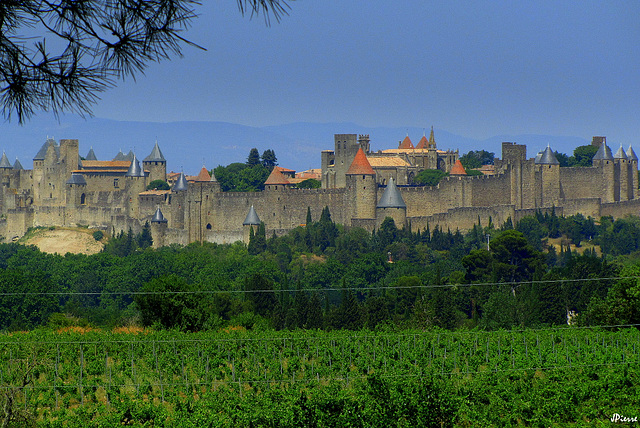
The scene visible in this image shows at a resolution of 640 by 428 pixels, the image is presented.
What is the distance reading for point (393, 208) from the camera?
64.8 m

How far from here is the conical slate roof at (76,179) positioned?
7888 centimetres

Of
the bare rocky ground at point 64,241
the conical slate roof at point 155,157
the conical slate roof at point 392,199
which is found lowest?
the bare rocky ground at point 64,241

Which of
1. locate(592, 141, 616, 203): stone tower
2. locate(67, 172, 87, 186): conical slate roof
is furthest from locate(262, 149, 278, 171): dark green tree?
locate(592, 141, 616, 203): stone tower

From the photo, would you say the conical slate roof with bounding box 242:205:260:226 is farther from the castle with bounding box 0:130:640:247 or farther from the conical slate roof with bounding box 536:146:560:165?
the conical slate roof with bounding box 536:146:560:165

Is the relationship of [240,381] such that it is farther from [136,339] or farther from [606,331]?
[606,331]

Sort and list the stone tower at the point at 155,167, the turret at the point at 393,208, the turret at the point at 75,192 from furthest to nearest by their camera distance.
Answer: the stone tower at the point at 155,167, the turret at the point at 75,192, the turret at the point at 393,208

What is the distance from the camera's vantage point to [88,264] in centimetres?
6588

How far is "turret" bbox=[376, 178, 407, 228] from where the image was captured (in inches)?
2549

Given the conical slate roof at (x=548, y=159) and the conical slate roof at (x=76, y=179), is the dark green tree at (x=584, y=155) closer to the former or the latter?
the conical slate roof at (x=548, y=159)

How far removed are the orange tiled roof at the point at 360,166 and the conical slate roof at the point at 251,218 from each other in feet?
21.5

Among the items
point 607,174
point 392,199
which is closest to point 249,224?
point 392,199

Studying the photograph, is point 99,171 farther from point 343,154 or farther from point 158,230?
point 343,154

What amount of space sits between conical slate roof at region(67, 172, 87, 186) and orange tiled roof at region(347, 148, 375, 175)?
22960 millimetres

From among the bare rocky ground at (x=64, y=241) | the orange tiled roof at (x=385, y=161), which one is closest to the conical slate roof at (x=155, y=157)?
the bare rocky ground at (x=64, y=241)
